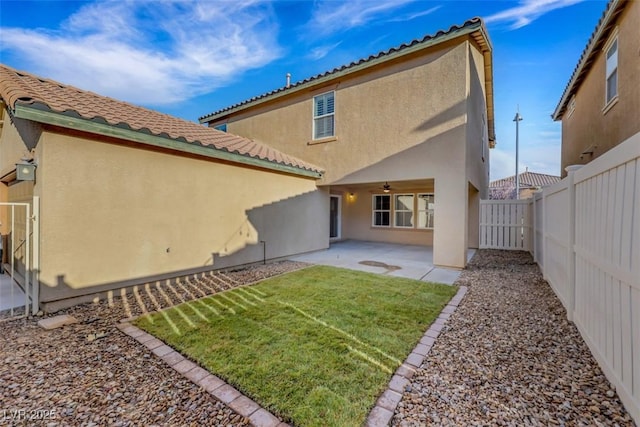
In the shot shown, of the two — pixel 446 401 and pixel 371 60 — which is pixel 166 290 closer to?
pixel 446 401

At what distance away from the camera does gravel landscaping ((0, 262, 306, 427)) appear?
2.55 metres

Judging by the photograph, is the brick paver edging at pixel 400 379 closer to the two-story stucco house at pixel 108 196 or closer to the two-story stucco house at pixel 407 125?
the two-story stucco house at pixel 407 125

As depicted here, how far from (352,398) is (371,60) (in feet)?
33.6

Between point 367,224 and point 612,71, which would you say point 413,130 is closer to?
point 612,71

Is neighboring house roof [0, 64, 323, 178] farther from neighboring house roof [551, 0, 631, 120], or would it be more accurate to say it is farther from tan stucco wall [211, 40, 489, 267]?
neighboring house roof [551, 0, 631, 120]

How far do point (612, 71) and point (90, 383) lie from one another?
48.8 feet

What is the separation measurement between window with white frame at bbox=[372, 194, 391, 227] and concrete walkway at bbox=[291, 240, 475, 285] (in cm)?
147

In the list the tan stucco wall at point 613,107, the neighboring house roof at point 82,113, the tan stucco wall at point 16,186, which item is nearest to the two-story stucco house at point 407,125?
the tan stucco wall at point 613,107

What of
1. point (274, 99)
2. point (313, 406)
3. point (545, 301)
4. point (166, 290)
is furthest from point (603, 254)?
point (274, 99)

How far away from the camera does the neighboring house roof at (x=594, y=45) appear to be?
25.3 feet

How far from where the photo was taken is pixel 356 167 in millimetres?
10641

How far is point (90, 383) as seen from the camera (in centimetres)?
305

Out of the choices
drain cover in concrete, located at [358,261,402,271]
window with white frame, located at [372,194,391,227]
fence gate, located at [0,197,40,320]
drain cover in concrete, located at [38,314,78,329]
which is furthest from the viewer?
window with white frame, located at [372,194,391,227]

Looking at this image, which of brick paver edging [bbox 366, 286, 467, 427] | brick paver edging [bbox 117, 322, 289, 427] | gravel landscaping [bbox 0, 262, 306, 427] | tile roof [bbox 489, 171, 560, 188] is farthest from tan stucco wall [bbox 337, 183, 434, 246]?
tile roof [bbox 489, 171, 560, 188]
